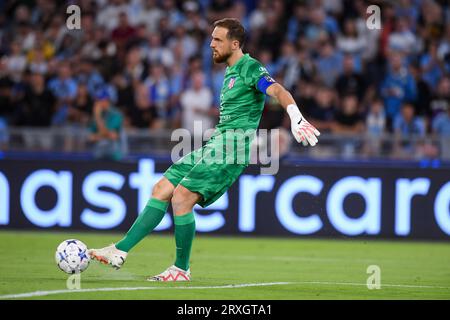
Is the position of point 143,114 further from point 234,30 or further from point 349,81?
point 234,30

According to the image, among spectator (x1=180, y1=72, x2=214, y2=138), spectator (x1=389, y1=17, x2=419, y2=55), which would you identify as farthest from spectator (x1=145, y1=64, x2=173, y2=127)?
spectator (x1=389, y1=17, x2=419, y2=55)

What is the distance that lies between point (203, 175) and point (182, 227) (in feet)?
1.82

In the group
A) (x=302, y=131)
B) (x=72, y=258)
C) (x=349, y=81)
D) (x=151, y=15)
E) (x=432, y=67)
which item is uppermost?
(x=151, y=15)

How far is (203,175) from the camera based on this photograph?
9.38 metres

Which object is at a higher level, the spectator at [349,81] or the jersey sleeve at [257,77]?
the spectator at [349,81]

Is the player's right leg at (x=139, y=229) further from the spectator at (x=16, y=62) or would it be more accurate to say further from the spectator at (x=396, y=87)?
the spectator at (x=16, y=62)

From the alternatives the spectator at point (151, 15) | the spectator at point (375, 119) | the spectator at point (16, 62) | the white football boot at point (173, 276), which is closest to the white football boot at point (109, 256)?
the white football boot at point (173, 276)

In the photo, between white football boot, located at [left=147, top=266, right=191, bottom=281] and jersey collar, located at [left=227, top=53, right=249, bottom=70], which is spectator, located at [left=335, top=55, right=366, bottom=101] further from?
white football boot, located at [left=147, top=266, right=191, bottom=281]

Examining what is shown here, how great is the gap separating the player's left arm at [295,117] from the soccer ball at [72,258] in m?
2.37

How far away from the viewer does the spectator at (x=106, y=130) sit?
16.8m

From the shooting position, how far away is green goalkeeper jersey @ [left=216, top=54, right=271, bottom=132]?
9.43 meters

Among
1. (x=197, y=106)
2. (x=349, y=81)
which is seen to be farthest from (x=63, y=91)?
(x=349, y=81)

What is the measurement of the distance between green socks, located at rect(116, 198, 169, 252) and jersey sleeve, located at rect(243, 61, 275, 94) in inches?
59.4
